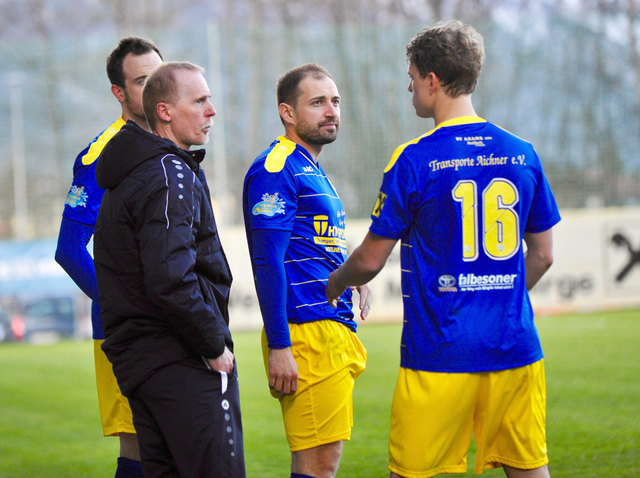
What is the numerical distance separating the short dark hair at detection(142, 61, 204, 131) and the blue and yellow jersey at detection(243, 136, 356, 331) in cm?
60

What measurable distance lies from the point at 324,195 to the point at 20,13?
78.3 feet

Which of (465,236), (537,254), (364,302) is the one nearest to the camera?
(465,236)

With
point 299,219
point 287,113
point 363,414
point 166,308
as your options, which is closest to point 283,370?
point 299,219

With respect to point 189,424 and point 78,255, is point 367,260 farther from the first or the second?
point 78,255

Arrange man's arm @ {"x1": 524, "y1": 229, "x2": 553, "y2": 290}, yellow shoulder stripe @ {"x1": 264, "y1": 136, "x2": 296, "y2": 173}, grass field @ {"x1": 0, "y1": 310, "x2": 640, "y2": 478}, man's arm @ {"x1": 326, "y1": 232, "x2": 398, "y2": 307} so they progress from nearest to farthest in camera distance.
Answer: man's arm @ {"x1": 326, "y1": 232, "x2": 398, "y2": 307}
man's arm @ {"x1": 524, "y1": 229, "x2": 553, "y2": 290}
yellow shoulder stripe @ {"x1": 264, "y1": 136, "x2": 296, "y2": 173}
grass field @ {"x1": 0, "y1": 310, "x2": 640, "y2": 478}

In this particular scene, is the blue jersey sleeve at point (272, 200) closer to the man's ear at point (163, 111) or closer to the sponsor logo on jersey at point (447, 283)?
the man's ear at point (163, 111)

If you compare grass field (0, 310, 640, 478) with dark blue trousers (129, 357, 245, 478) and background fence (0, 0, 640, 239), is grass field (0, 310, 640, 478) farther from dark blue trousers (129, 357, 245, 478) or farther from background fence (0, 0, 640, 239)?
background fence (0, 0, 640, 239)

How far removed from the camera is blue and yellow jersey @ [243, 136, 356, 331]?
10.7 feet

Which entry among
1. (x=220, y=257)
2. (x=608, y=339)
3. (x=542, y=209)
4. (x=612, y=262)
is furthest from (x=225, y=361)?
(x=612, y=262)

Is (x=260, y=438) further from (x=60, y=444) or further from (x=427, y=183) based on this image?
(x=427, y=183)

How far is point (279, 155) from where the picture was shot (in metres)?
3.38

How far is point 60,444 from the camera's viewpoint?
611cm

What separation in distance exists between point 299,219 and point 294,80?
0.65 metres

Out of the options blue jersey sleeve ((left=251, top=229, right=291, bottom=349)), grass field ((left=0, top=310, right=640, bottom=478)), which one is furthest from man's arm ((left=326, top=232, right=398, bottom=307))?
grass field ((left=0, top=310, right=640, bottom=478))
